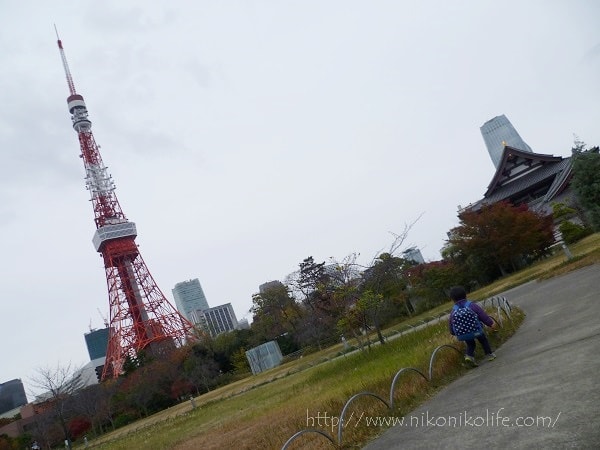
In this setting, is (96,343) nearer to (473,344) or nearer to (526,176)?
(526,176)

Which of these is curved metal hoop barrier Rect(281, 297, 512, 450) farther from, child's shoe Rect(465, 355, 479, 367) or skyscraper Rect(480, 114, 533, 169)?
skyscraper Rect(480, 114, 533, 169)

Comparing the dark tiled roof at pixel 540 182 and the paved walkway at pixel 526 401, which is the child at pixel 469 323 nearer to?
the paved walkway at pixel 526 401

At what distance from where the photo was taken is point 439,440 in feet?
12.2

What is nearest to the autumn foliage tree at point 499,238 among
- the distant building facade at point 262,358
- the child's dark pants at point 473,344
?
the distant building facade at point 262,358

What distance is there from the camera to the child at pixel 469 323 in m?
5.86

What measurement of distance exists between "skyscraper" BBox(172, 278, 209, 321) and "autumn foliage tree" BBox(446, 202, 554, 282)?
469 ft

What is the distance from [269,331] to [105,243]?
875 inches

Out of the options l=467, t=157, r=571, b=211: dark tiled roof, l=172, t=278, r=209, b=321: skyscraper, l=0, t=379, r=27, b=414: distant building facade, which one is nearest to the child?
l=467, t=157, r=571, b=211: dark tiled roof

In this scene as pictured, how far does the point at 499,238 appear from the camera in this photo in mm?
21641

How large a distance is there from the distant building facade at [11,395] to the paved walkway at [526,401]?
285ft

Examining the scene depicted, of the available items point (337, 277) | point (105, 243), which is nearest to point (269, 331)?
point (105, 243)

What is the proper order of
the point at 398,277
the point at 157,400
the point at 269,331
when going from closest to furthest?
the point at 398,277 < the point at 157,400 < the point at 269,331

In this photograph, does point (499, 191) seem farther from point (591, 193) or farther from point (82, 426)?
point (82, 426)

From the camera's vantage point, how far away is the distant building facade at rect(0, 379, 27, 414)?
71.8 meters
